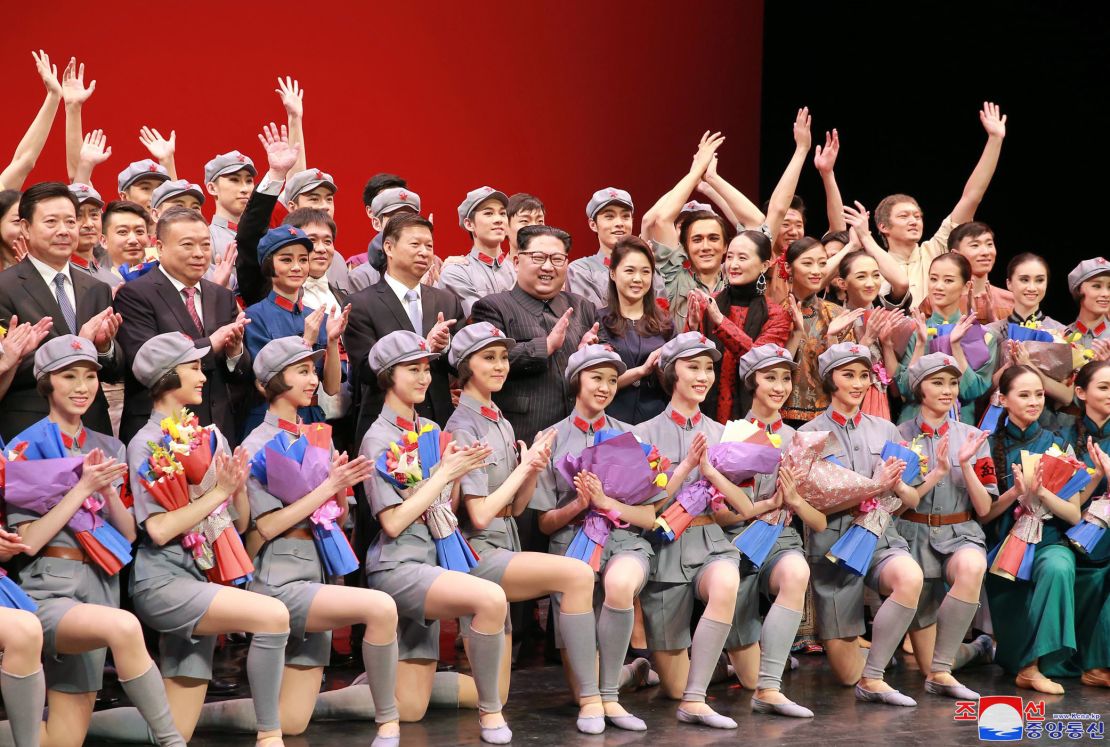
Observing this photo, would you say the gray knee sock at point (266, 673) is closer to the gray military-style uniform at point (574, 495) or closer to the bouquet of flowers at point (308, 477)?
the bouquet of flowers at point (308, 477)

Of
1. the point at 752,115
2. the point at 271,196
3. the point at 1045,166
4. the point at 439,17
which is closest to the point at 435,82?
the point at 439,17

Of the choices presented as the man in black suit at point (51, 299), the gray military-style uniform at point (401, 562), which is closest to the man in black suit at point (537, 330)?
the gray military-style uniform at point (401, 562)

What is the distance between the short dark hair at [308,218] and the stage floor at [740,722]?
67.2 inches

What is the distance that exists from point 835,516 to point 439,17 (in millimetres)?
3922

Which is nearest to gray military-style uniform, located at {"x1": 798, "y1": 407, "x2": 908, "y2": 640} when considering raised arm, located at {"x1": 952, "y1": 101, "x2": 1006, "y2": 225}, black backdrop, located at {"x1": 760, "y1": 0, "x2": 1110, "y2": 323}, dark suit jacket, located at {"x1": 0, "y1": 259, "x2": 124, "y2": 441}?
raised arm, located at {"x1": 952, "y1": 101, "x2": 1006, "y2": 225}

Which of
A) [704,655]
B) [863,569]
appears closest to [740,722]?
[704,655]

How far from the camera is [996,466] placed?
597cm

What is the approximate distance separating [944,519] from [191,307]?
2926mm

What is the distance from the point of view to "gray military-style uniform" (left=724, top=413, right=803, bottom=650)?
5.31 metres

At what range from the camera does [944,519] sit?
560cm

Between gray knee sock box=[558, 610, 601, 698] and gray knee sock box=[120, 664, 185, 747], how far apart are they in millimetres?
1303

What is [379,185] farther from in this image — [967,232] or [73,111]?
[967,232]

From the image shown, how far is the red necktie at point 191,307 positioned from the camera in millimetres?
5164

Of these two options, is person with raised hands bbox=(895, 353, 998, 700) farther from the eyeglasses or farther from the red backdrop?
the red backdrop
